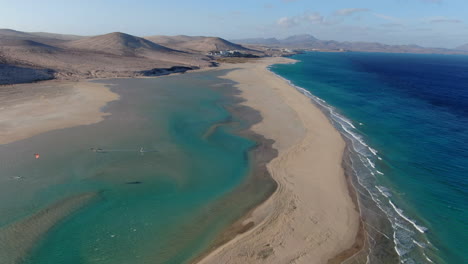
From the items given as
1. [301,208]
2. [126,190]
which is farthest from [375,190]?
[126,190]

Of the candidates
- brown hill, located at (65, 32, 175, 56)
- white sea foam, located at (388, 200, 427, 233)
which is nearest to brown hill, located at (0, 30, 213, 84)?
brown hill, located at (65, 32, 175, 56)

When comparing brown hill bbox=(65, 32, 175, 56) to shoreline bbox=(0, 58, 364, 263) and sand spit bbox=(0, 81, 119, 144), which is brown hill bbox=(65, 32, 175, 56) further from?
shoreline bbox=(0, 58, 364, 263)

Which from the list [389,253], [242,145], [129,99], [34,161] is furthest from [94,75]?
[389,253]

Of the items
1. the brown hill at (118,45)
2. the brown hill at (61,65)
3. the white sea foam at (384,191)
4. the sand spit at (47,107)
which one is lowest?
the white sea foam at (384,191)

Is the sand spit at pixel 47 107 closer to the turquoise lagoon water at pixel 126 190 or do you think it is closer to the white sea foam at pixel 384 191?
the turquoise lagoon water at pixel 126 190

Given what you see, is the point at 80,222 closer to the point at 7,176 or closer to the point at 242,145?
the point at 7,176

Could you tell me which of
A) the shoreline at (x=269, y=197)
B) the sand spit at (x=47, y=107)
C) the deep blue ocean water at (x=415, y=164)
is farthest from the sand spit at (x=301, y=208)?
the sand spit at (x=47, y=107)
